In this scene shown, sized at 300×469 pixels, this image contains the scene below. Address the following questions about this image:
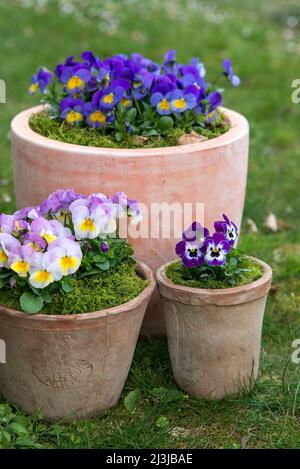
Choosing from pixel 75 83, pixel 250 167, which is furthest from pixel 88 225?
pixel 250 167

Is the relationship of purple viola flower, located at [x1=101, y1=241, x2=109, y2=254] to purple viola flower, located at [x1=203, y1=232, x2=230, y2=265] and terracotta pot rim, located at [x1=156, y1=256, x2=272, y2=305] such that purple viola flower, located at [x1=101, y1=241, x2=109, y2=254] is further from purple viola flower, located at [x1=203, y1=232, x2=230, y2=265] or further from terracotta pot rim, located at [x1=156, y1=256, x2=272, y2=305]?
purple viola flower, located at [x1=203, y1=232, x2=230, y2=265]

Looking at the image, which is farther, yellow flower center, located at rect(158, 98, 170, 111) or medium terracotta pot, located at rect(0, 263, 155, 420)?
→ yellow flower center, located at rect(158, 98, 170, 111)

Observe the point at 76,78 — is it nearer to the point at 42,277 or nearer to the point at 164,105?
the point at 164,105

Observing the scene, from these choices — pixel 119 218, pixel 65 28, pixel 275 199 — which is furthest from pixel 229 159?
pixel 65 28

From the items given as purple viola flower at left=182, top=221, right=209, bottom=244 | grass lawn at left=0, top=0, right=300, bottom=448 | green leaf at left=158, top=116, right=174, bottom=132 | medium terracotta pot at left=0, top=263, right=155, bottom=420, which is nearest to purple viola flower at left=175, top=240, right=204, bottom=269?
purple viola flower at left=182, top=221, right=209, bottom=244

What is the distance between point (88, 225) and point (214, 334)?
0.57 meters

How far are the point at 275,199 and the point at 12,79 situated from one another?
2.80 m

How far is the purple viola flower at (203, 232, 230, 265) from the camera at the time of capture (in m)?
2.52

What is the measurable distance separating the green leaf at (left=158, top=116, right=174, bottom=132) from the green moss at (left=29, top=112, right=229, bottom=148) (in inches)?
0.9

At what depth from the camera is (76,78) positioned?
308 cm

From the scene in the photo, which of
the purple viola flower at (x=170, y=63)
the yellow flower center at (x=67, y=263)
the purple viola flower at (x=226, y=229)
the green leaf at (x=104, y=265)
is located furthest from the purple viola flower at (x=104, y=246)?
the purple viola flower at (x=170, y=63)

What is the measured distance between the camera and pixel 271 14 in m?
9.55

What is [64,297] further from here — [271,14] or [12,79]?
[271,14]

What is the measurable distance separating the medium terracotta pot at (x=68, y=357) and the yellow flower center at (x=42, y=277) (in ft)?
0.36
